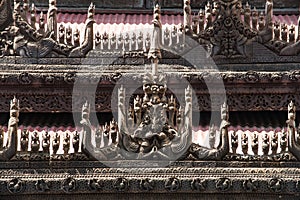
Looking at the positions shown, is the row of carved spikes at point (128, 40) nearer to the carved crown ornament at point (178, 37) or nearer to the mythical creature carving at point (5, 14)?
the carved crown ornament at point (178, 37)

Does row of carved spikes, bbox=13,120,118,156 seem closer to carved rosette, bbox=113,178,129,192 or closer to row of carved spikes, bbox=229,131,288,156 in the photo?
carved rosette, bbox=113,178,129,192

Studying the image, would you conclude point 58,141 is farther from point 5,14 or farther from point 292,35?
point 292,35

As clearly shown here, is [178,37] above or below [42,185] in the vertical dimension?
above

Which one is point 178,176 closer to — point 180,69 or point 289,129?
point 289,129

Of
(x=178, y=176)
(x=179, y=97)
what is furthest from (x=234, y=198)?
(x=179, y=97)

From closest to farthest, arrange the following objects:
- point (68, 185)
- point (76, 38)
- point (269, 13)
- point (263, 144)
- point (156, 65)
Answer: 1. point (68, 185)
2. point (263, 144)
3. point (156, 65)
4. point (269, 13)
5. point (76, 38)

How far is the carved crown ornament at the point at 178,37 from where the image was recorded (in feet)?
65.1

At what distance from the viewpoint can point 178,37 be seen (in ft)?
65.0

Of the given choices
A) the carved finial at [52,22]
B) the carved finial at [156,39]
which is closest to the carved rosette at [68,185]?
the carved finial at [156,39]

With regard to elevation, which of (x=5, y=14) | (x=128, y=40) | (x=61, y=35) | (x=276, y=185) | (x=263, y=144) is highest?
(x=5, y=14)

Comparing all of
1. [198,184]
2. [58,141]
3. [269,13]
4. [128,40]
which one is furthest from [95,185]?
[269,13]

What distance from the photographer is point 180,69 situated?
19.9 m

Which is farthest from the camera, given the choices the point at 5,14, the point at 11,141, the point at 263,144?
the point at 5,14

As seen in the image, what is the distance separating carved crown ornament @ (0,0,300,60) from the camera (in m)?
19.8
